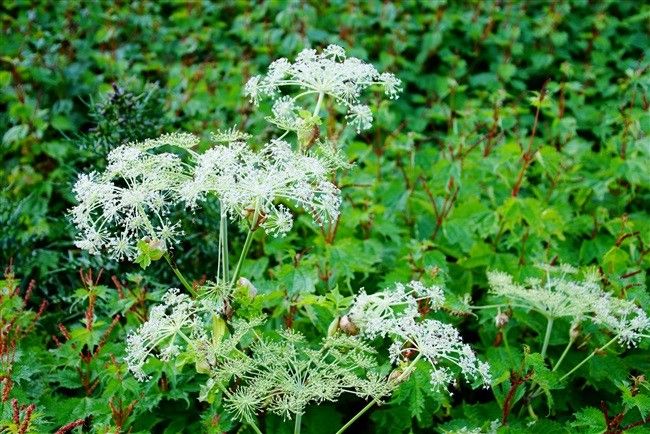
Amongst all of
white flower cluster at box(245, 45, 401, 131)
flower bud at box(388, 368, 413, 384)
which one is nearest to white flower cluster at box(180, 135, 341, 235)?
white flower cluster at box(245, 45, 401, 131)

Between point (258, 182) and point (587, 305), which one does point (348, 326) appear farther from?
point (587, 305)

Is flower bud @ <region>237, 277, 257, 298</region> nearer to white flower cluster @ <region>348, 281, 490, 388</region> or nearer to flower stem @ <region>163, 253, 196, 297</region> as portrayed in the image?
flower stem @ <region>163, 253, 196, 297</region>

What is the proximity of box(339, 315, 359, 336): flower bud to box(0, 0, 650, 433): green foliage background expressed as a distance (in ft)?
0.62

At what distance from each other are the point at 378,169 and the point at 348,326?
5.48 ft

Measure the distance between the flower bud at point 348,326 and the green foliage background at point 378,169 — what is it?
0.19 m

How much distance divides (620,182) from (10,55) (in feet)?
11.6

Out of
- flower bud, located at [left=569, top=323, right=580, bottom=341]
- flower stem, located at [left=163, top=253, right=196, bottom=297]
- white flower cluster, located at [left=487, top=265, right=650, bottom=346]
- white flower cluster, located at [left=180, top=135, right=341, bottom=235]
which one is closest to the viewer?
white flower cluster, located at [left=180, top=135, right=341, bottom=235]

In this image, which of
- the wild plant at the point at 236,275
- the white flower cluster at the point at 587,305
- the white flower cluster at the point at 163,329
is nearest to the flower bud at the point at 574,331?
the white flower cluster at the point at 587,305

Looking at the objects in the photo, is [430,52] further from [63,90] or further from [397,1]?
[63,90]

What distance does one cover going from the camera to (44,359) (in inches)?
87.4

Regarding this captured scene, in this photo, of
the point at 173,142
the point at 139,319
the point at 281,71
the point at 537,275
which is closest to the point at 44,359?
the point at 139,319

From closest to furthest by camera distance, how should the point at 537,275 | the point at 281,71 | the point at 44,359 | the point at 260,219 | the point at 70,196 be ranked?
the point at 260,219
the point at 281,71
the point at 44,359
the point at 537,275
the point at 70,196

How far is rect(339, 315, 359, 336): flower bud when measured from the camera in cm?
176

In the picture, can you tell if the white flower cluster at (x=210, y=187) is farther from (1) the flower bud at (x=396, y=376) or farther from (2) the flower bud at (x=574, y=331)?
(2) the flower bud at (x=574, y=331)
